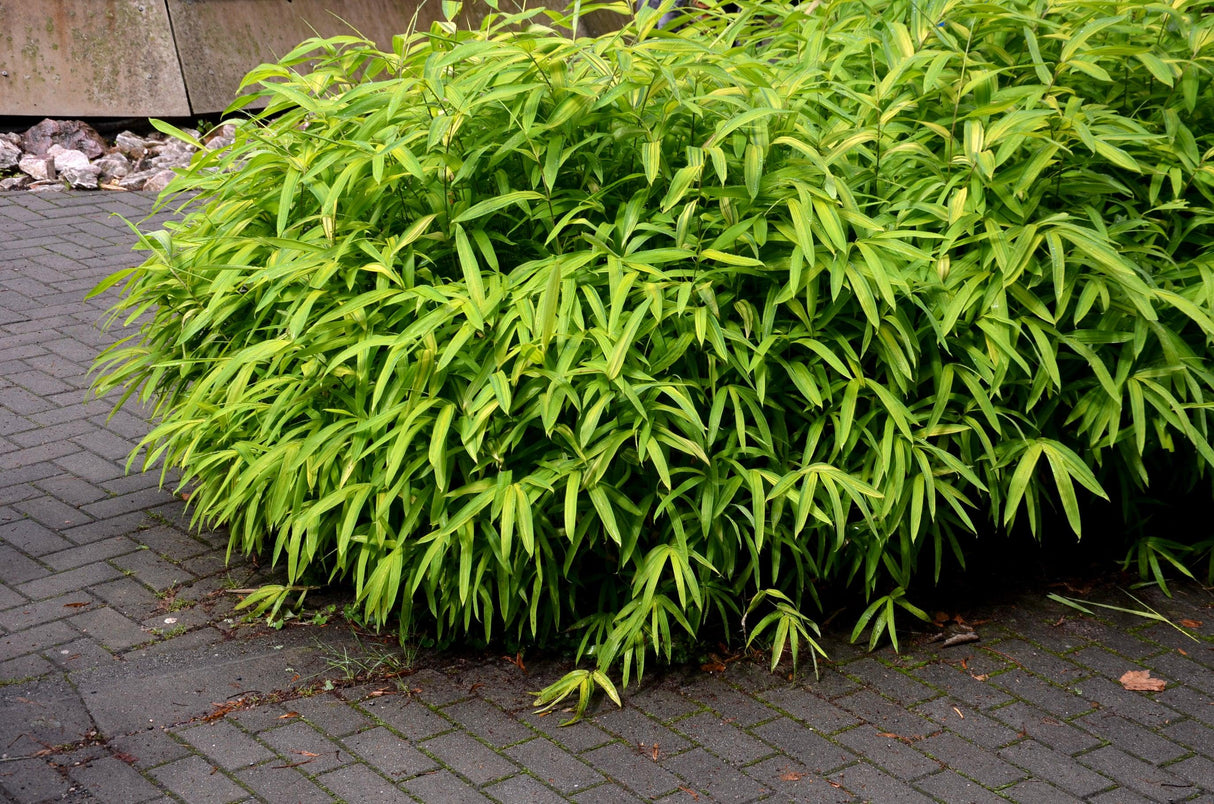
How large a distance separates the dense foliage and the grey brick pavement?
0.60 ft


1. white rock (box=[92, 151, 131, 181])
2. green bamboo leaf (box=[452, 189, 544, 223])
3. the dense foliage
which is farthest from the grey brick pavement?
white rock (box=[92, 151, 131, 181])

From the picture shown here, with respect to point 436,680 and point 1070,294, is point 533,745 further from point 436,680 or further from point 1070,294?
point 1070,294

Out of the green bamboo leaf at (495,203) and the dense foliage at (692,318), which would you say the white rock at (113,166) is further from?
the green bamboo leaf at (495,203)

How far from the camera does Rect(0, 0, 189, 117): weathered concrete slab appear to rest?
7.63 m

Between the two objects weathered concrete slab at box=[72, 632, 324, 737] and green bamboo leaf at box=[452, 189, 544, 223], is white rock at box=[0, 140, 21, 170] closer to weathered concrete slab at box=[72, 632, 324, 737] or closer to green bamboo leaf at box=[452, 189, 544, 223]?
weathered concrete slab at box=[72, 632, 324, 737]

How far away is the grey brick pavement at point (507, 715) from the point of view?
2656mm

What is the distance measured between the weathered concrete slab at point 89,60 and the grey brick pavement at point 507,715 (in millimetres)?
5018

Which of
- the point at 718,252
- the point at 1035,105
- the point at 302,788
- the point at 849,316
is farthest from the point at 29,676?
the point at 1035,105

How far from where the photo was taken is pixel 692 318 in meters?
2.95

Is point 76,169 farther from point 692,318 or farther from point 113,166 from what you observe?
point 692,318

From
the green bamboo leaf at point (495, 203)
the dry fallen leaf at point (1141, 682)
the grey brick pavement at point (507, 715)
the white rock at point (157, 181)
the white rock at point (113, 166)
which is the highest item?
the green bamboo leaf at point (495, 203)

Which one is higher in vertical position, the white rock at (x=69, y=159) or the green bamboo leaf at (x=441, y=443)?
the white rock at (x=69, y=159)

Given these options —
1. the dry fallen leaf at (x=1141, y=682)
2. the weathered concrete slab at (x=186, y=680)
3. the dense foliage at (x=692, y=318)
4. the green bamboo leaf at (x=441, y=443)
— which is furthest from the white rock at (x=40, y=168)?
the dry fallen leaf at (x=1141, y=682)

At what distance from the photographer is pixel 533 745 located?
279 centimetres
